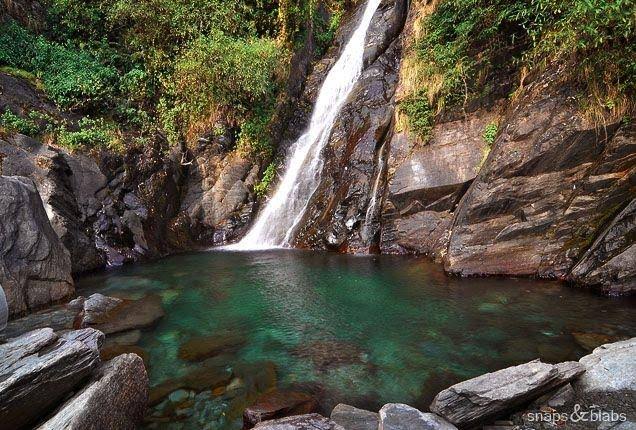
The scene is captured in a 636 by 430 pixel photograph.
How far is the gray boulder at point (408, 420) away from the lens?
134 inches

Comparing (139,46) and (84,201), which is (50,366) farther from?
(139,46)

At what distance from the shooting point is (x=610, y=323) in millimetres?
5812

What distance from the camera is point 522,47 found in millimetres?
10047

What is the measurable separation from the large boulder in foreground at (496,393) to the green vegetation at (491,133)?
6972mm

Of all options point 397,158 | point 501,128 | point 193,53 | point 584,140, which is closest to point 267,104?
point 193,53

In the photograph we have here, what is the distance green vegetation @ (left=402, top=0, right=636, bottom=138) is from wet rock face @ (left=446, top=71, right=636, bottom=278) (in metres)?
0.49

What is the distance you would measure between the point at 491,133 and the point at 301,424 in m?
8.66

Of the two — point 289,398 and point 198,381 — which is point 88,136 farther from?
point 289,398

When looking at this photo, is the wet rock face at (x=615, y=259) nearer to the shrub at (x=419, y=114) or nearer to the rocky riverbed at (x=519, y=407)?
the rocky riverbed at (x=519, y=407)

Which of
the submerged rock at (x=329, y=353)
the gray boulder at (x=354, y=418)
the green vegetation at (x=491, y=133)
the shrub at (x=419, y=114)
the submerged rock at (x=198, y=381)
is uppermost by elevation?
the shrub at (x=419, y=114)

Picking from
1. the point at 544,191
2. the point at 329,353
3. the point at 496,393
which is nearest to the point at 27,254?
the point at 329,353

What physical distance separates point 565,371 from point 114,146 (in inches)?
482

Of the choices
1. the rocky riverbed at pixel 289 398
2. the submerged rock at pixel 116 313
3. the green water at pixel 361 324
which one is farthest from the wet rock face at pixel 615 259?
the submerged rock at pixel 116 313

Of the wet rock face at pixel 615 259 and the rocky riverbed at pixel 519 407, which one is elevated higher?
the wet rock face at pixel 615 259
